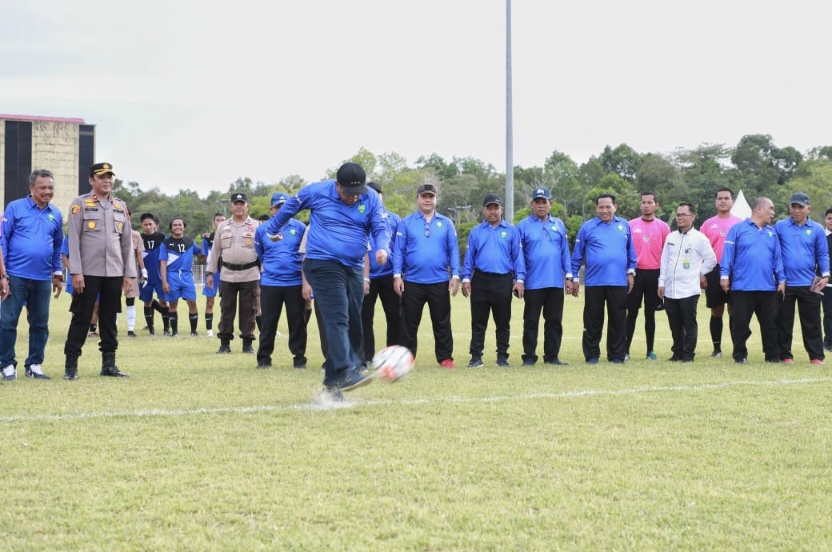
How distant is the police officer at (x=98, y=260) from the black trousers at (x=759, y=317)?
24.1 ft

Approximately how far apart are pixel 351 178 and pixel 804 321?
6756mm

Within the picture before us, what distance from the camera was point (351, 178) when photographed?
294 inches

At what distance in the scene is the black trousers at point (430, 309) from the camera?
10844 mm

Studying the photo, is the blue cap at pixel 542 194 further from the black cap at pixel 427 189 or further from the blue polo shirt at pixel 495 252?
the black cap at pixel 427 189

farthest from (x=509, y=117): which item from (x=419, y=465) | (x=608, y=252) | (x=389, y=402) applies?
(x=419, y=465)

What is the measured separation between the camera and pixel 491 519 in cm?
417

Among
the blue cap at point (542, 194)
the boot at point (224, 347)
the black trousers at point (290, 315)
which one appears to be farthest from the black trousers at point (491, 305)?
the boot at point (224, 347)

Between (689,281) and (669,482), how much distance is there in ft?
23.6

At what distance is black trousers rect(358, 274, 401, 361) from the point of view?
10.9 m

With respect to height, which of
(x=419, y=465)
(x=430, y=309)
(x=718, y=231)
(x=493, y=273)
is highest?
(x=718, y=231)

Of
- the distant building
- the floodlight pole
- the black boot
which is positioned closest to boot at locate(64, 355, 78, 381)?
the black boot

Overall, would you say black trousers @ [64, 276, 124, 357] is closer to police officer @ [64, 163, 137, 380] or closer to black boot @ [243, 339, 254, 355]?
police officer @ [64, 163, 137, 380]

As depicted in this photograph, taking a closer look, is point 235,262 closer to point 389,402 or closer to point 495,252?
point 495,252

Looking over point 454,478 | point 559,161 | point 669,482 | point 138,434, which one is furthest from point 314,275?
point 559,161
